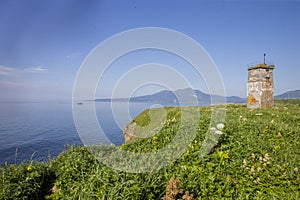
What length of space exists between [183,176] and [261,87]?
1703 centimetres

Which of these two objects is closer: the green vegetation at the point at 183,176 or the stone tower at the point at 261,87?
the green vegetation at the point at 183,176

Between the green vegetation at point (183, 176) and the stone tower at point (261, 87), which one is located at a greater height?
the stone tower at point (261, 87)

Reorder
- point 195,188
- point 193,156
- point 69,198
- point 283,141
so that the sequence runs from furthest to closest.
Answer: point 283,141 → point 193,156 → point 195,188 → point 69,198

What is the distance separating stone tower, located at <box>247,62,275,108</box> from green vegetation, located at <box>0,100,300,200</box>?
1301 centimetres

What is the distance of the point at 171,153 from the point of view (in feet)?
18.5

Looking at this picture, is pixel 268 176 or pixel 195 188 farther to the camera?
pixel 268 176

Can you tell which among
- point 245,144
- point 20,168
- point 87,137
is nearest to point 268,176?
point 245,144

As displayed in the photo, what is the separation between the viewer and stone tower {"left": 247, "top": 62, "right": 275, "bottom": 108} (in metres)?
18.2

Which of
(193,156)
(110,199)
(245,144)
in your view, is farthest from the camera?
(245,144)

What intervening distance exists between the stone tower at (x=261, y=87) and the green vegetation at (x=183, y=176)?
13.0 m

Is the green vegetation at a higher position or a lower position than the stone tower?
lower

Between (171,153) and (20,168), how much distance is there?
3.81 metres

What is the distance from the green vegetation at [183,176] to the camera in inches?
144

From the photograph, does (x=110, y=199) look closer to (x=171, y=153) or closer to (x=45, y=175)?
(x=45, y=175)
